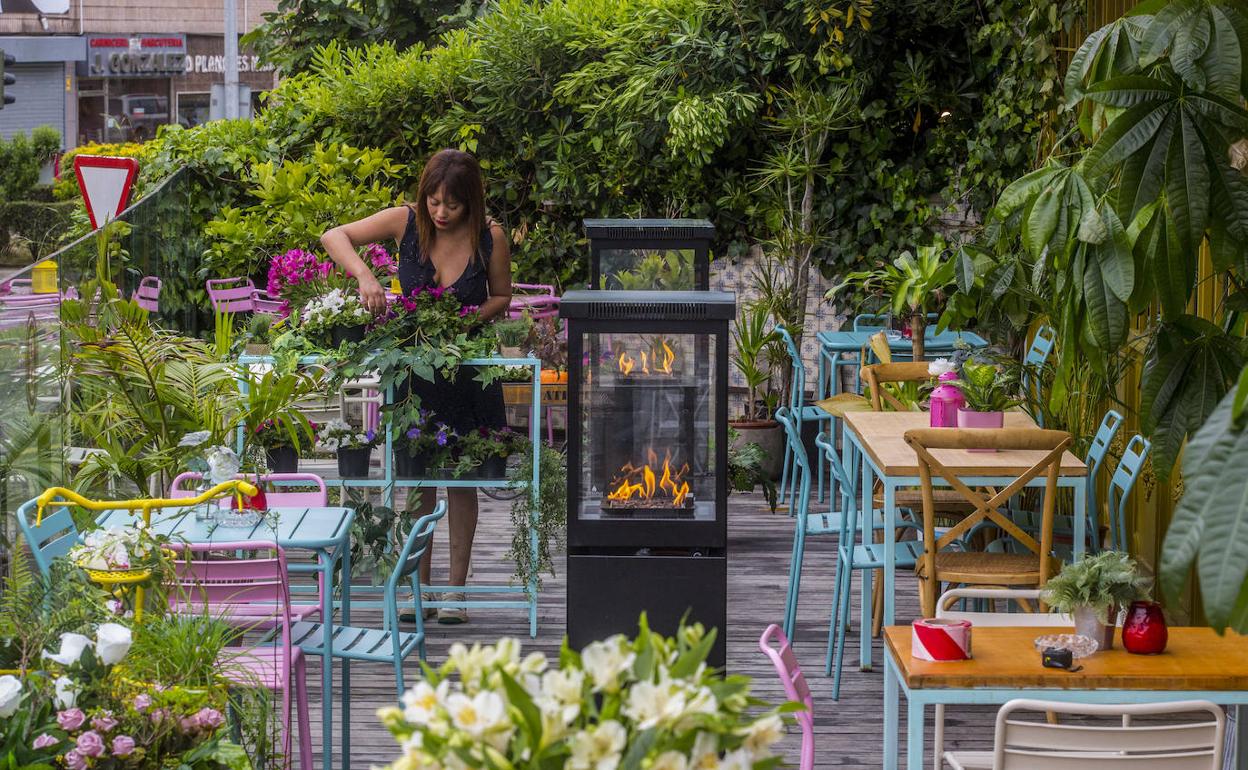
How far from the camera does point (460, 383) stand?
593cm

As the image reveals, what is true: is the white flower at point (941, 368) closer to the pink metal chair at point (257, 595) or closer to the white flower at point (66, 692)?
the pink metal chair at point (257, 595)

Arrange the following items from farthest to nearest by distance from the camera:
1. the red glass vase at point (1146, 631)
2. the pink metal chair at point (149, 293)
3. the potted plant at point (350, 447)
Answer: the pink metal chair at point (149, 293) < the potted plant at point (350, 447) < the red glass vase at point (1146, 631)

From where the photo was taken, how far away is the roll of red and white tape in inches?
133

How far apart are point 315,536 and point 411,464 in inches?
60.1

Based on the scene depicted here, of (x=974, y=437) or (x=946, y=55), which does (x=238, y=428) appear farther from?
(x=946, y=55)

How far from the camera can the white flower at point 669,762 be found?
169cm

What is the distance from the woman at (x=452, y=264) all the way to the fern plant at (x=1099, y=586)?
113 inches

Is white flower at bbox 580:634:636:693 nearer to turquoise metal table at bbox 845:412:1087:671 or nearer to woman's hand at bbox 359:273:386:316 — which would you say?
turquoise metal table at bbox 845:412:1087:671

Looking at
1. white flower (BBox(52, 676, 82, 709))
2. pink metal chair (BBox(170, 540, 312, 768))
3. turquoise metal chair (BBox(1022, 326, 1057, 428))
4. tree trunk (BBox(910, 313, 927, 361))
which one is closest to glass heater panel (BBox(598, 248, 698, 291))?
tree trunk (BBox(910, 313, 927, 361))

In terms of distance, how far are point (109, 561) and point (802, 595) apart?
3.92 metres

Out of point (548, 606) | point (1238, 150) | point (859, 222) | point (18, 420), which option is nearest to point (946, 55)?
point (859, 222)

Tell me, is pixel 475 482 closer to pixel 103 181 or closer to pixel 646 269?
pixel 646 269

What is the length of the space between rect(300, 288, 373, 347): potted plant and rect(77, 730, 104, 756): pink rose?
329 centimetres

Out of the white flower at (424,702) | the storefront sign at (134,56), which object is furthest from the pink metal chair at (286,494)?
the storefront sign at (134,56)
